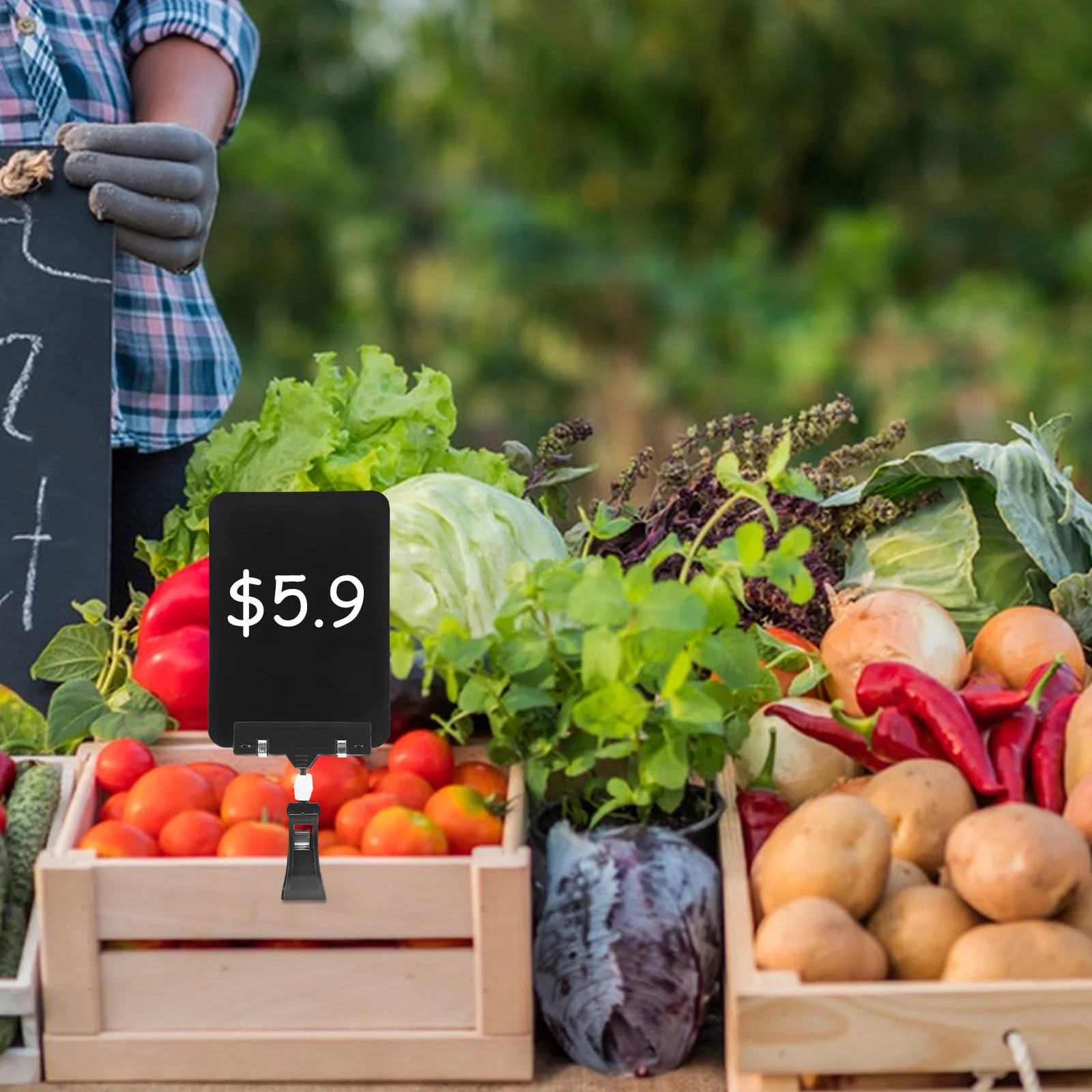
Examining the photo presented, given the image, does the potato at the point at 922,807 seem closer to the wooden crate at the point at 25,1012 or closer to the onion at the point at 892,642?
the onion at the point at 892,642

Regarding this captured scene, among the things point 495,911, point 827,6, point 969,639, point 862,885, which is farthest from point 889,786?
point 827,6

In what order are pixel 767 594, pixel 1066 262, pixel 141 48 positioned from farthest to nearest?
pixel 1066 262, pixel 141 48, pixel 767 594

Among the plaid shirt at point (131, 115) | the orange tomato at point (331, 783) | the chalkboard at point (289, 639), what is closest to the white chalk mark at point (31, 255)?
the plaid shirt at point (131, 115)

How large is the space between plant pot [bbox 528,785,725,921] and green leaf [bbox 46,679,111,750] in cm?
49

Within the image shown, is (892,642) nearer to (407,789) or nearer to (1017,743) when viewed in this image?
(1017,743)

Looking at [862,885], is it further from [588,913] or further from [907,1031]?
[588,913]

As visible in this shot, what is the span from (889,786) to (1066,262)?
7.28 meters

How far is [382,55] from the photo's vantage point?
373 inches

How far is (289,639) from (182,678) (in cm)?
35

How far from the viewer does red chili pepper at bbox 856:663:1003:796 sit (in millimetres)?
1608

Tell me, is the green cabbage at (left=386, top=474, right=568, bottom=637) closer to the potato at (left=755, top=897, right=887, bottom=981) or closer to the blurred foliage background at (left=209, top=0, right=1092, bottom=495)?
the potato at (left=755, top=897, right=887, bottom=981)

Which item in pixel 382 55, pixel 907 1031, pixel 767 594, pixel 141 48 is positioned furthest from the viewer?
pixel 382 55

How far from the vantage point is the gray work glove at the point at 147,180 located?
202 centimetres

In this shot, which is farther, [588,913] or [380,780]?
[380,780]
